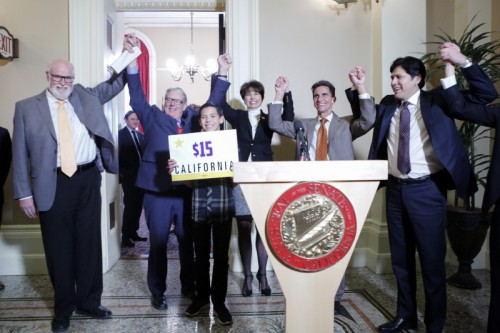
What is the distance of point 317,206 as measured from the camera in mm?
1461

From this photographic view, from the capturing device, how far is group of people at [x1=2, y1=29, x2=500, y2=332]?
2.21 metres

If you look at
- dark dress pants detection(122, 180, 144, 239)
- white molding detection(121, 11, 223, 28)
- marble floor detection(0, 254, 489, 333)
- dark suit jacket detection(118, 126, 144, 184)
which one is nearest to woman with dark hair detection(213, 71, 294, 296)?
marble floor detection(0, 254, 489, 333)

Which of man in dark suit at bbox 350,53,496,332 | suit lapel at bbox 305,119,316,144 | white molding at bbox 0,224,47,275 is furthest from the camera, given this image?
white molding at bbox 0,224,47,275

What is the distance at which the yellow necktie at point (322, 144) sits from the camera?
255 centimetres

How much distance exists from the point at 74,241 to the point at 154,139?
2.77ft

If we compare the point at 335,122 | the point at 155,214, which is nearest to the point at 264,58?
the point at 335,122

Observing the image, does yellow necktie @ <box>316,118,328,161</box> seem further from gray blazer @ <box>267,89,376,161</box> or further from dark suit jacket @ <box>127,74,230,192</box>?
dark suit jacket @ <box>127,74,230,192</box>

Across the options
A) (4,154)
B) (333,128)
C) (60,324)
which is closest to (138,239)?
(4,154)

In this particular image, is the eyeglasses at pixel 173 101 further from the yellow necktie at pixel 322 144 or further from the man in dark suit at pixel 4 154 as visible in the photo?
the man in dark suit at pixel 4 154

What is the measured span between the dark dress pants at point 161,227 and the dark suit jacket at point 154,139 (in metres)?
0.10

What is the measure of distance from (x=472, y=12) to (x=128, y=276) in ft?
12.5

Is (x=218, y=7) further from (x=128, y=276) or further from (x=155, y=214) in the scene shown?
(x=128, y=276)

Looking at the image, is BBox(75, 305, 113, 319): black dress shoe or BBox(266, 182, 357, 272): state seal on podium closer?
BBox(266, 182, 357, 272): state seal on podium

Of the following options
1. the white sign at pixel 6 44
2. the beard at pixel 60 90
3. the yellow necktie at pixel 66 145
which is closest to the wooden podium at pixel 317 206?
the yellow necktie at pixel 66 145
